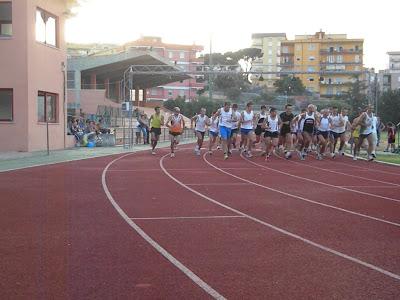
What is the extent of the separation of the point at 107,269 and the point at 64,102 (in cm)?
2246

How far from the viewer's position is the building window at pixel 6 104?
23.7 metres

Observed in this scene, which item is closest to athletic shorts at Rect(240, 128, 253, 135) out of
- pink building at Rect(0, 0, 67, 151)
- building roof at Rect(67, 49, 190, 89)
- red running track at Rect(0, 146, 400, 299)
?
red running track at Rect(0, 146, 400, 299)

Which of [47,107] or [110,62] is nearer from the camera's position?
[47,107]

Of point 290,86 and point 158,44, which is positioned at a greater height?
point 158,44

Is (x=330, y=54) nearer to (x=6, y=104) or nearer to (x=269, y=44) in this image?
(x=269, y=44)

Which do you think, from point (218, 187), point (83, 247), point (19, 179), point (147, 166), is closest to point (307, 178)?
point (218, 187)

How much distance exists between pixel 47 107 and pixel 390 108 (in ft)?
138

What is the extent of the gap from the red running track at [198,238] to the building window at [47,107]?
12.0 meters

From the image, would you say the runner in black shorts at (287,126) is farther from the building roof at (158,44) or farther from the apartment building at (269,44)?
the building roof at (158,44)

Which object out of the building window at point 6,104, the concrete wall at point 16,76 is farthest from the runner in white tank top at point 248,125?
the building window at point 6,104

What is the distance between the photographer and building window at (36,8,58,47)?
80.8ft

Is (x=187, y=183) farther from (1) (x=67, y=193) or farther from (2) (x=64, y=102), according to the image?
(2) (x=64, y=102)

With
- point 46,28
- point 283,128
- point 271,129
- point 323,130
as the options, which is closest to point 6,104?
point 46,28

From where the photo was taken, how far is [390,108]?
59.0 m
